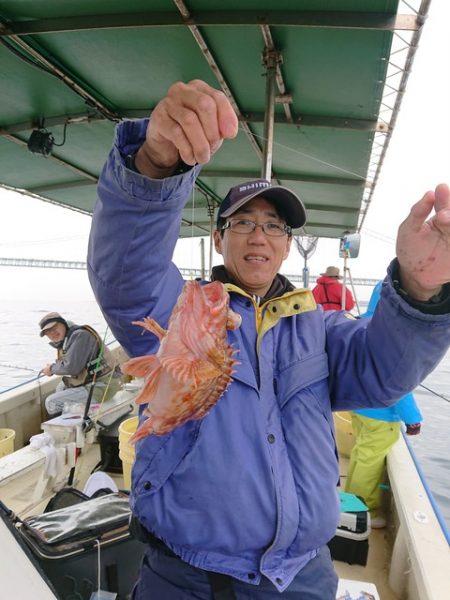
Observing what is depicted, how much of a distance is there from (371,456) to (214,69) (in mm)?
3890

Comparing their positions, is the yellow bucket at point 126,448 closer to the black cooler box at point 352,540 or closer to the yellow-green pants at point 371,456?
the black cooler box at point 352,540

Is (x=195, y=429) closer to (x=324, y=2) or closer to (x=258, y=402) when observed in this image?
(x=258, y=402)

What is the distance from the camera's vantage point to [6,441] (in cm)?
444

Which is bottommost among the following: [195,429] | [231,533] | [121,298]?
[231,533]

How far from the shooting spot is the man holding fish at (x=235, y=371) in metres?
1.28

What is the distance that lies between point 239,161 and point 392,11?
3389mm

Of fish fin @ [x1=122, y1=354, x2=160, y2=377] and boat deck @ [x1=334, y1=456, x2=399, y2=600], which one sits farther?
boat deck @ [x1=334, y1=456, x2=399, y2=600]

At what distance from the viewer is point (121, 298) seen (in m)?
1.47

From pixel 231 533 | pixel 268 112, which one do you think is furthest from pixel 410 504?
pixel 268 112

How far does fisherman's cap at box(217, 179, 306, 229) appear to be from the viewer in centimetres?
182

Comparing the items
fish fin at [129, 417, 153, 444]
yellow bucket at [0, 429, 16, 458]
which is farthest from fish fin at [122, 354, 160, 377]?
yellow bucket at [0, 429, 16, 458]

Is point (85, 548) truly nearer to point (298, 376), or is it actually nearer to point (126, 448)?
point (126, 448)

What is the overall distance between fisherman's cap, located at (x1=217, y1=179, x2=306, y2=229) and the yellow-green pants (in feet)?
9.03

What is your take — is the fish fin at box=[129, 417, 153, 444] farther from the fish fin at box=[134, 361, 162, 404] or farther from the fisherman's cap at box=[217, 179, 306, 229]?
the fisherman's cap at box=[217, 179, 306, 229]
